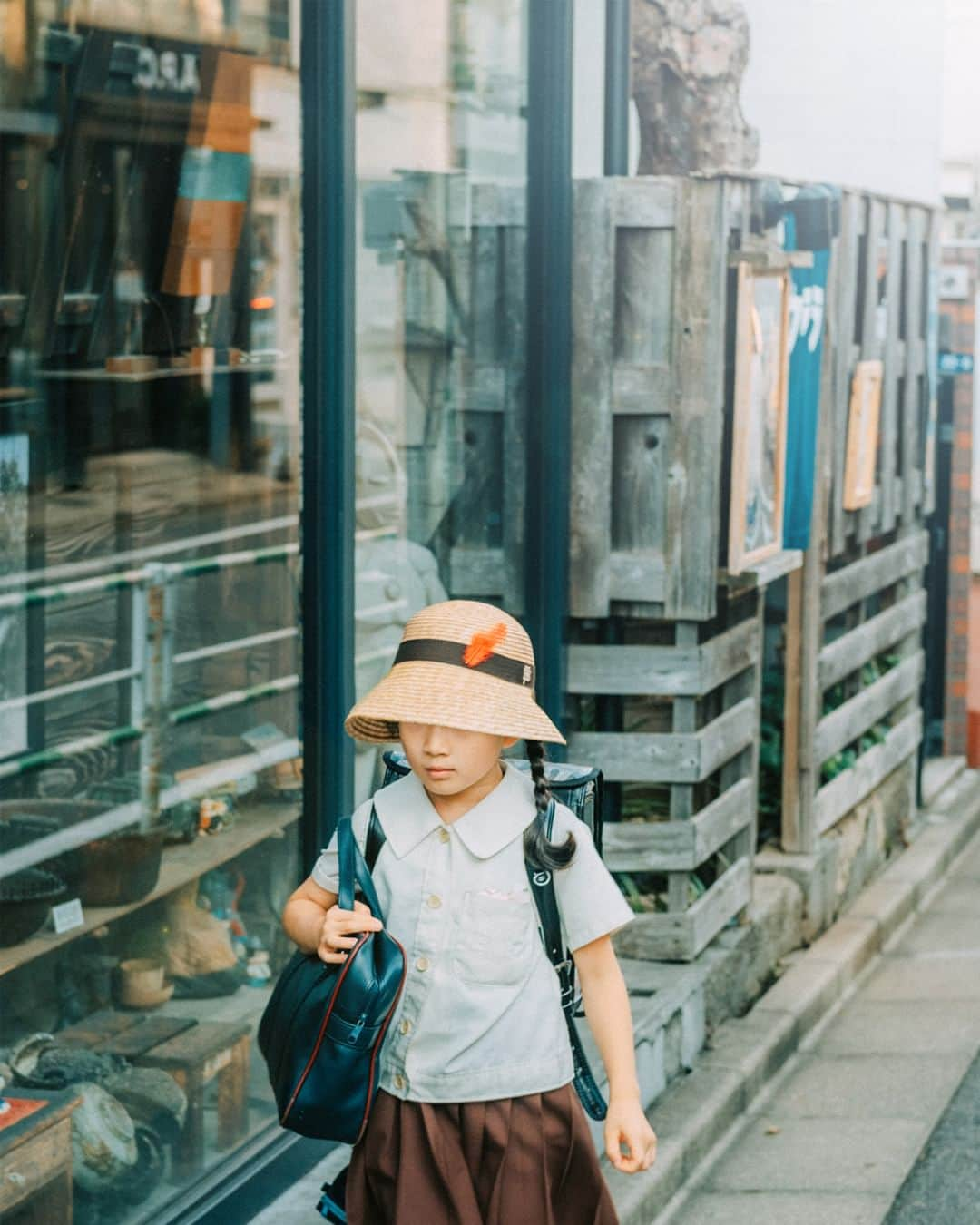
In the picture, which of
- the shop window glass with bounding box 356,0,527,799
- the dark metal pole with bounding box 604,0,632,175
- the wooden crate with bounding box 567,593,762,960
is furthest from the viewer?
the dark metal pole with bounding box 604,0,632,175

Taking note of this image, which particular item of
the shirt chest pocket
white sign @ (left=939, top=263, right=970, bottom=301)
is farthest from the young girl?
white sign @ (left=939, top=263, right=970, bottom=301)

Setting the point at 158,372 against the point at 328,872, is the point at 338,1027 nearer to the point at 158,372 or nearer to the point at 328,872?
the point at 328,872

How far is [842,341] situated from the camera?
25.5 ft

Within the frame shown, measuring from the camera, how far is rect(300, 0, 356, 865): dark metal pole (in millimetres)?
4766

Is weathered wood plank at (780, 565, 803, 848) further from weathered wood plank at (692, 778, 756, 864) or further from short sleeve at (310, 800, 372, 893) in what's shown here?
short sleeve at (310, 800, 372, 893)

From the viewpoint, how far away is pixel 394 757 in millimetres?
3709

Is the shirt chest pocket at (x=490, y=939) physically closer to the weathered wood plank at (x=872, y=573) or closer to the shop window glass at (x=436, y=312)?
the shop window glass at (x=436, y=312)

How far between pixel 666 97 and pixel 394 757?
11.6 feet

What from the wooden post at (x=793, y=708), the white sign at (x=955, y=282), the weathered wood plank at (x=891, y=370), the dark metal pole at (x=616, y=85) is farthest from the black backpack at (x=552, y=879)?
the white sign at (x=955, y=282)

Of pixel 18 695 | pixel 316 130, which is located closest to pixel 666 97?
pixel 316 130

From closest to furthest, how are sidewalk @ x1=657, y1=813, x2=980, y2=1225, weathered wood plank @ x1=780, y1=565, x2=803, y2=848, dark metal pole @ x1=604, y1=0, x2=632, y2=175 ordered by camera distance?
sidewalk @ x1=657, y1=813, x2=980, y2=1225 → dark metal pole @ x1=604, y1=0, x2=632, y2=175 → weathered wood plank @ x1=780, y1=565, x2=803, y2=848

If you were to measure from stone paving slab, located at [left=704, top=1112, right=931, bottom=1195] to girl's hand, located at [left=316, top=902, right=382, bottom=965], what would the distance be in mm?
2697

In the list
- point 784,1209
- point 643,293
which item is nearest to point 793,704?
point 643,293

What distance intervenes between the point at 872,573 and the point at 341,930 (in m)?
5.67
